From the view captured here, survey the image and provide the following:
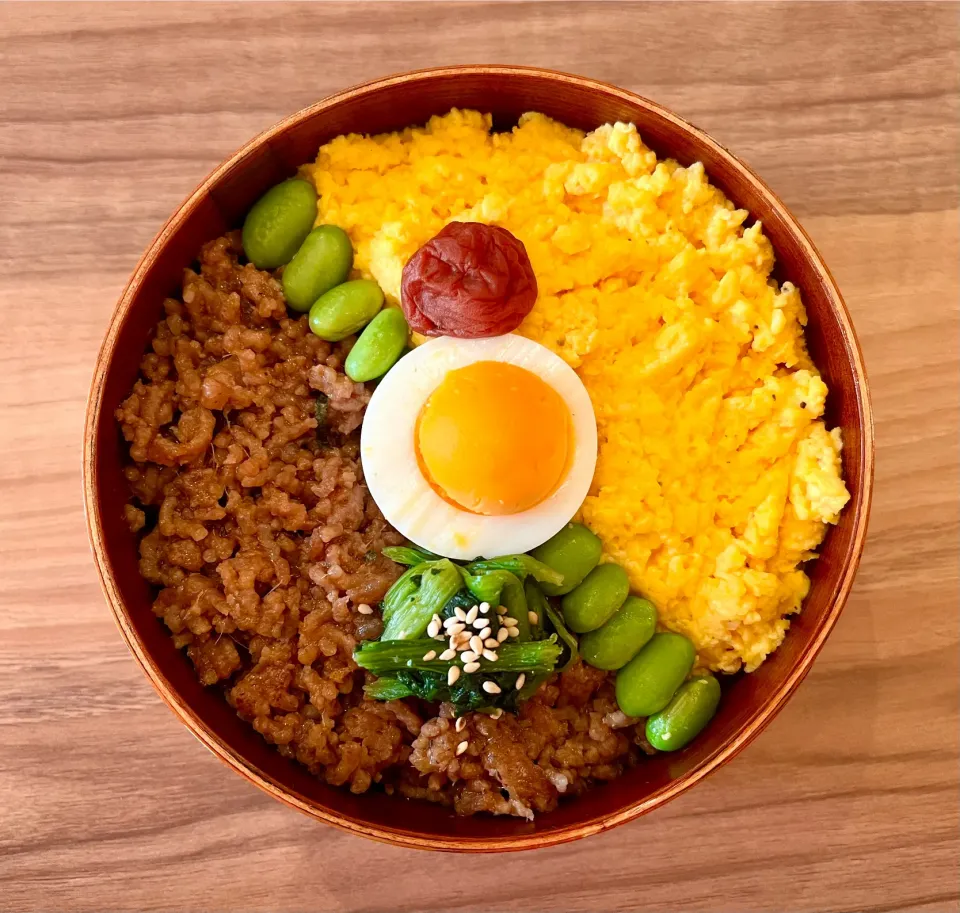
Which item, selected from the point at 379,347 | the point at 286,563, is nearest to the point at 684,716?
the point at 286,563

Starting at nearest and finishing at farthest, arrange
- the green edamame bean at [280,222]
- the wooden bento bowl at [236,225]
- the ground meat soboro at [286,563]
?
the wooden bento bowl at [236,225], the ground meat soboro at [286,563], the green edamame bean at [280,222]

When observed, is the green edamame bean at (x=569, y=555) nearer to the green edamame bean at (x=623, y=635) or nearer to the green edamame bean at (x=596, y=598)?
the green edamame bean at (x=596, y=598)

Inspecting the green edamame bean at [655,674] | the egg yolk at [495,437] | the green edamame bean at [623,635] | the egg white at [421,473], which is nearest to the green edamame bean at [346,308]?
the egg white at [421,473]

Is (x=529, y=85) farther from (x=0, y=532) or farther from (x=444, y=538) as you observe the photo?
(x=0, y=532)

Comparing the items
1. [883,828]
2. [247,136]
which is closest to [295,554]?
[247,136]

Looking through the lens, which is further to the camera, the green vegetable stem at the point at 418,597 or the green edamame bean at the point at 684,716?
the green edamame bean at the point at 684,716

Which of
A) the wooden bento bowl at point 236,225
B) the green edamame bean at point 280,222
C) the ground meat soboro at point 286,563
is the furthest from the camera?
the green edamame bean at point 280,222

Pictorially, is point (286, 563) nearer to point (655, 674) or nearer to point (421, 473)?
point (421, 473)
